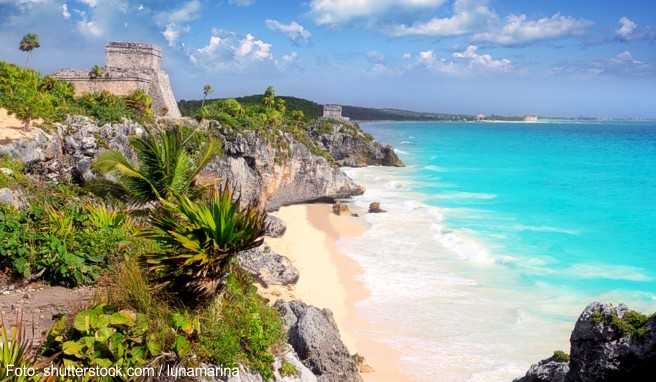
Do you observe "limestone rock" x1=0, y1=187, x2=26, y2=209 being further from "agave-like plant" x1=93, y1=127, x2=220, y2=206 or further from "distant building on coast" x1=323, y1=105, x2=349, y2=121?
"distant building on coast" x1=323, y1=105, x2=349, y2=121

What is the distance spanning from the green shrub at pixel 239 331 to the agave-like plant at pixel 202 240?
330 millimetres

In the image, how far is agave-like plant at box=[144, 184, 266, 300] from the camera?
5.18 meters

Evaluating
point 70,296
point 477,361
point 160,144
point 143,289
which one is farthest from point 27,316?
point 477,361

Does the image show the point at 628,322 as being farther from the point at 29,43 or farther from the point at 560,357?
the point at 29,43

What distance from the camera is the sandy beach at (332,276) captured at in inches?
464

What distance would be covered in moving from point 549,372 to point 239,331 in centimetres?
571

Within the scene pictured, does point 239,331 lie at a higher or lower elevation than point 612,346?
higher

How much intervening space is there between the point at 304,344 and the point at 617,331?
17.3 ft

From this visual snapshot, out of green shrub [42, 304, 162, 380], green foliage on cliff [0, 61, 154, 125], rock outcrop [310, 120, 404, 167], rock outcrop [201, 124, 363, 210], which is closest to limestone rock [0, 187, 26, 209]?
green foliage on cliff [0, 61, 154, 125]

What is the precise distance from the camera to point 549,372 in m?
8.37

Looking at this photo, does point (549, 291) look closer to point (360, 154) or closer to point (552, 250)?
point (552, 250)

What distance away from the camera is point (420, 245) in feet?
67.0

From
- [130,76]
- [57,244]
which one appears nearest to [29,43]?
[130,76]

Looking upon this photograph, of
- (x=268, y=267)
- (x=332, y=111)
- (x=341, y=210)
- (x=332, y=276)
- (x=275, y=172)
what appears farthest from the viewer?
(x=332, y=111)
